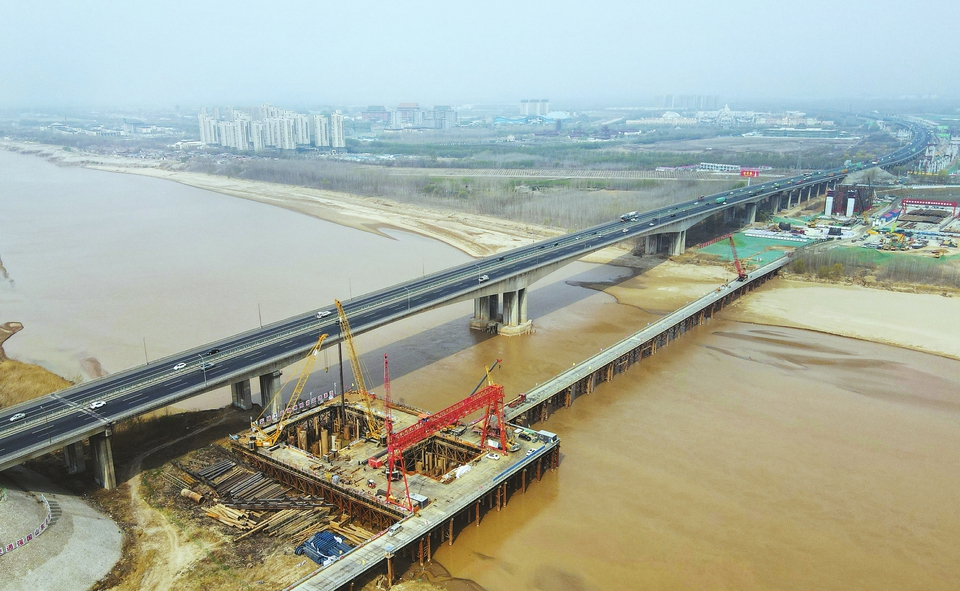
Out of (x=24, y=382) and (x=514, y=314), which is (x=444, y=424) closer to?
(x=514, y=314)

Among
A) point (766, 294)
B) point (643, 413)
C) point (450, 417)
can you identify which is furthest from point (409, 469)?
point (766, 294)

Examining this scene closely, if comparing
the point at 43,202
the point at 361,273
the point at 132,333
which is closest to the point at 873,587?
the point at 132,333

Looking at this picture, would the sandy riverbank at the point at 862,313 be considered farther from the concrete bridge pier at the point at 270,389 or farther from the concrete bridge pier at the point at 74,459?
the concrete bridge pier at the point at 74,459

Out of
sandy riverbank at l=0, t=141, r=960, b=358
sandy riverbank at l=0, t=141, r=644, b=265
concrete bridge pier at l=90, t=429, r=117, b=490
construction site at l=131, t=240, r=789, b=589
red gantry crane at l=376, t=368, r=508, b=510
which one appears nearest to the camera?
construction site at l=131, t=240, r=789, b=589

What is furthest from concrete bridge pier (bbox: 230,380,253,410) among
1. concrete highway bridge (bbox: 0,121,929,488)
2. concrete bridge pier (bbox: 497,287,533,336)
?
concrete bridge pier (bbox: 497,287,533,336)

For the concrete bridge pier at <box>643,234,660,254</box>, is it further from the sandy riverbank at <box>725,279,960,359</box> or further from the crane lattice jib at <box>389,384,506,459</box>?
the crane lattice jib at <box>389,384,506,459</box>

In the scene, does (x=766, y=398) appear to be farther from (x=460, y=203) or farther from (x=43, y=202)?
(x=43, y=202)
